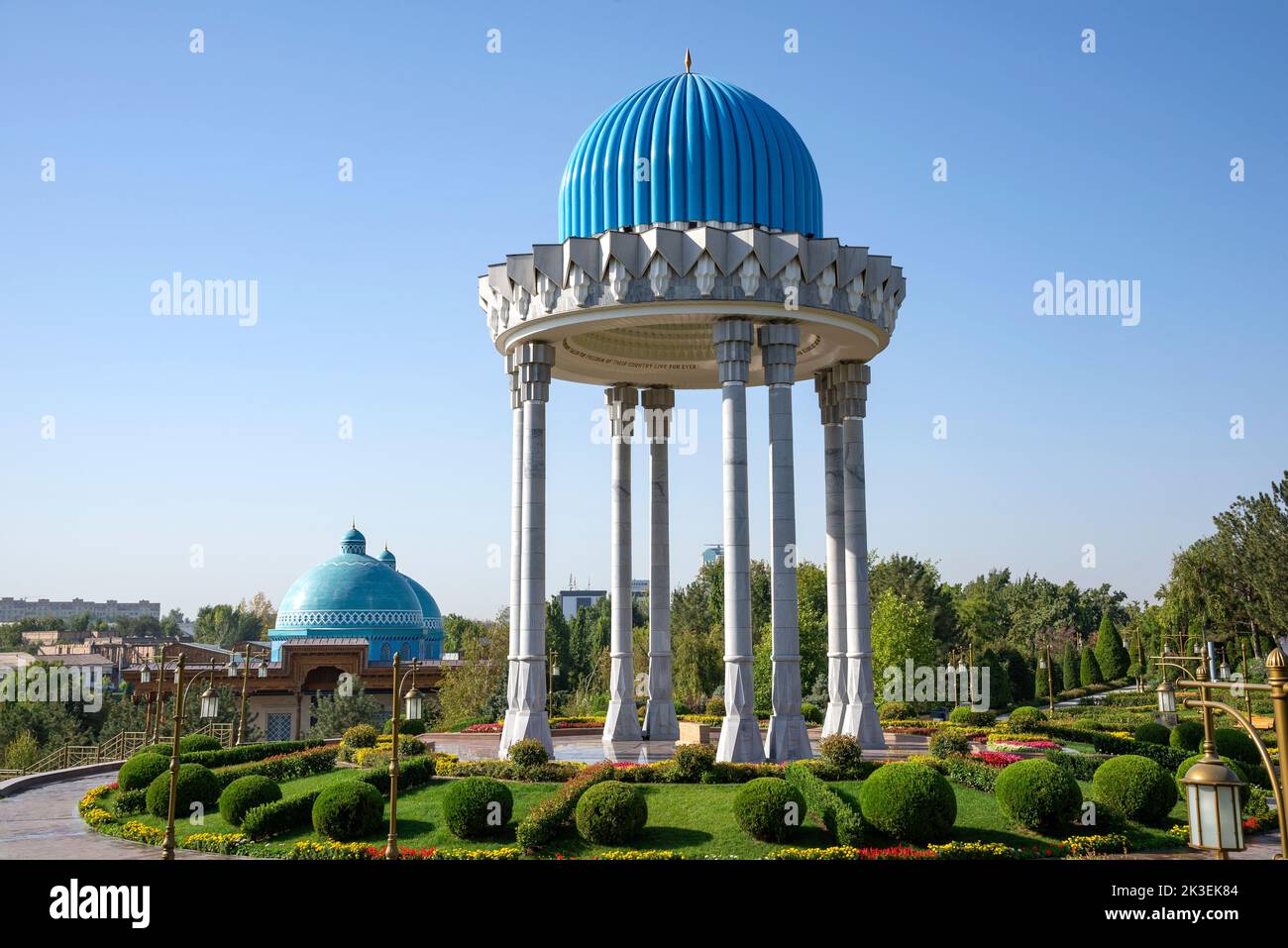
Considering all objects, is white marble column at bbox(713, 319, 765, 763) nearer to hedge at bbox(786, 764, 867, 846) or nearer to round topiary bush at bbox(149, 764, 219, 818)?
hedge at bbox(786, 764, 867, 846)

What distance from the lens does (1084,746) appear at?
37375 mm

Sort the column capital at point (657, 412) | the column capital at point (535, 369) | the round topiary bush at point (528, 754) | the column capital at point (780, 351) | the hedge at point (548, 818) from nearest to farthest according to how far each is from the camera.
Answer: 1. the hedge at point (548, 818)
2. the round topiary bush at point (528, 754)
3. the column capital at point (780, 351)
4. the column capital at point (535, 369)
5. the column capital at point (657, 412)

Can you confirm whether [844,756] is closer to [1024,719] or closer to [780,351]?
[780,351]

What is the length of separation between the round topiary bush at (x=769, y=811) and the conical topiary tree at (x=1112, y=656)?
7650 centimetres

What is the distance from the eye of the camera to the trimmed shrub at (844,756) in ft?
97.3

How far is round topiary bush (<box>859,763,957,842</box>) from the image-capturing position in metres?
24.2

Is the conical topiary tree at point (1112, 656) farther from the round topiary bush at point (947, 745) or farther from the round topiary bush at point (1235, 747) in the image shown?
the round topiary bush at point (947, 745)

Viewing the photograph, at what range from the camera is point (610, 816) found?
80.4 feet

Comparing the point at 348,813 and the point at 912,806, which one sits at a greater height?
the point at 912,806

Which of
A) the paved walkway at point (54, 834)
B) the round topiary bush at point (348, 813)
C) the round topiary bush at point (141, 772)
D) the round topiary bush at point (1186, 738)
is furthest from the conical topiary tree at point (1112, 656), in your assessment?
the round topiary bush at point (348, 813)

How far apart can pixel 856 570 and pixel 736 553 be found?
646 cm

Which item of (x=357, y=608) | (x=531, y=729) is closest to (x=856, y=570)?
(x=531, y=729)
